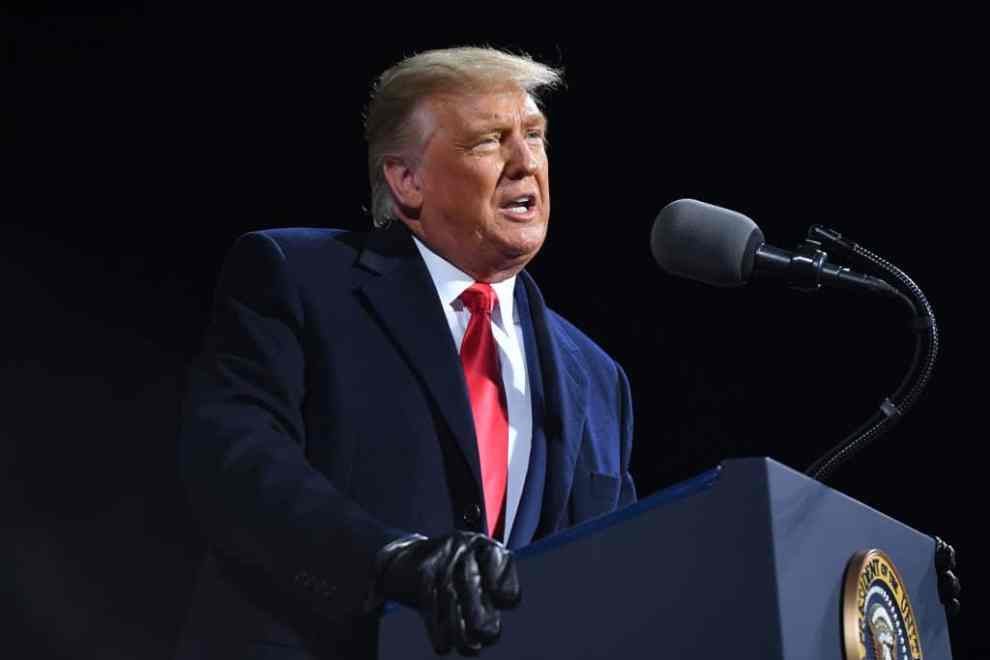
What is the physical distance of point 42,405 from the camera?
2.43 meters

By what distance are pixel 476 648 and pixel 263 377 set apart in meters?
0.57

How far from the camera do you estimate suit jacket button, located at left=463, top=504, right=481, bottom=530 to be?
149 cm

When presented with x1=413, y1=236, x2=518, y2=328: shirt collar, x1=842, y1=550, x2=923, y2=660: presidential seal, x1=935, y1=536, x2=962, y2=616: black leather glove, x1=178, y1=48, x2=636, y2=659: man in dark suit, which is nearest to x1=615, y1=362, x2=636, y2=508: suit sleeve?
x1=178, y1=48, x2=636, y2=659: man in dark suit

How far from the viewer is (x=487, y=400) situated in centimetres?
165

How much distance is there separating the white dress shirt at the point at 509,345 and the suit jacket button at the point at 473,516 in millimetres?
80

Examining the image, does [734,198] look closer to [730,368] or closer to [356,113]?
[730,368]

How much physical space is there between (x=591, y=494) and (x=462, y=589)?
637 mm

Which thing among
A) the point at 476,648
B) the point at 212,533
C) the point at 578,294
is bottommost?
the point at 578,294

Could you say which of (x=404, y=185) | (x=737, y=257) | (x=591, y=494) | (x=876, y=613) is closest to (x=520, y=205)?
(x=404, y=185)

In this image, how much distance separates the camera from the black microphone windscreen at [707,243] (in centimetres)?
133

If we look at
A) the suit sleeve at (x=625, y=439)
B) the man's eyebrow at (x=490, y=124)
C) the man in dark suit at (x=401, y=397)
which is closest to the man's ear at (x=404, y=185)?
the man in dark suit at (x=401, y=397)

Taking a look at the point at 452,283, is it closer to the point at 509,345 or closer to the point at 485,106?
the point at 509,345

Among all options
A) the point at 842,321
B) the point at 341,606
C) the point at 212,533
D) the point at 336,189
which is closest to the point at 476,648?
the point at 341,606

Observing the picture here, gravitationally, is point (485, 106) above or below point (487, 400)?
above
